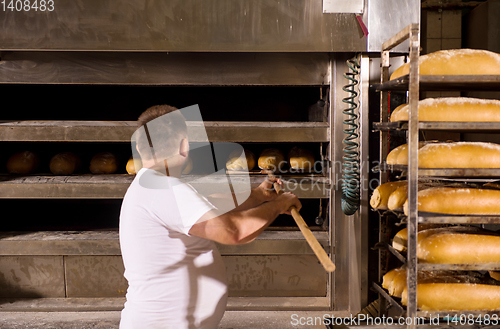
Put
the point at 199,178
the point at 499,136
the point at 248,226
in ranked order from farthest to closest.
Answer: the point at 499,136, the point at 199,178, the point at 248,226

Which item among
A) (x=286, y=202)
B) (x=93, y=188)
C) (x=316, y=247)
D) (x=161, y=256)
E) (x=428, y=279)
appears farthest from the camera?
(x=93, y=188)

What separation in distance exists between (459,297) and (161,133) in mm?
1408

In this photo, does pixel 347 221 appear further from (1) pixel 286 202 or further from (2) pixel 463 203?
(1) pixel 286 202

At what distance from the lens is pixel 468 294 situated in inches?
54.8

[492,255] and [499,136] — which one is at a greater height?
[499,136]

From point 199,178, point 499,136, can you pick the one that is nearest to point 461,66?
point 199,178

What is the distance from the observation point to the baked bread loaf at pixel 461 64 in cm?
139

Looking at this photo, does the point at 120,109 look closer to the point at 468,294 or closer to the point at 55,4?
the point at 55,4

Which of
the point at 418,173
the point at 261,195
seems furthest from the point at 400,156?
the point at 261,195

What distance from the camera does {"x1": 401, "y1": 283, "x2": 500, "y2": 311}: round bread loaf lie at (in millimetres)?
1392

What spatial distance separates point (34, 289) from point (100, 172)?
88 centimetres

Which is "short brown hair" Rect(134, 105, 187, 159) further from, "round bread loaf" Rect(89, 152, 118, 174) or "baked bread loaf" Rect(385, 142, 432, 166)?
"round bread loaf" Rect(89, 152, 118, 174)

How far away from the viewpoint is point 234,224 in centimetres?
114

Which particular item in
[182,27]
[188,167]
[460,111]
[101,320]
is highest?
[182,27]
